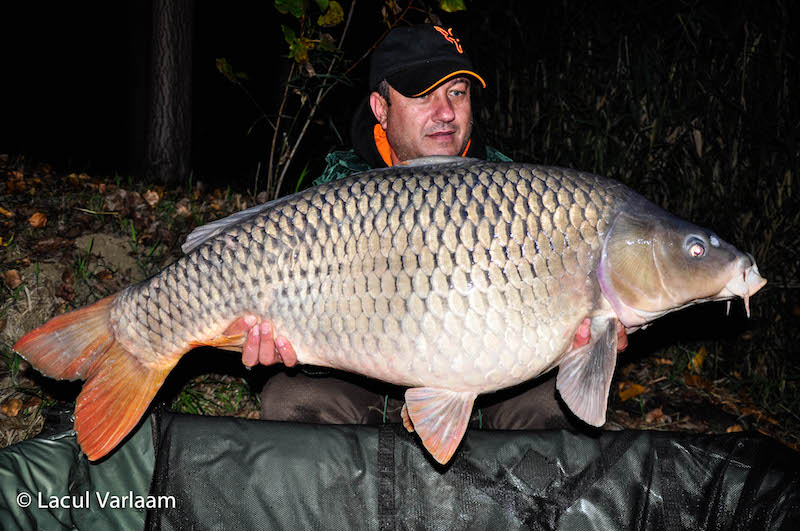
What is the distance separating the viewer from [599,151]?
9.62 feet

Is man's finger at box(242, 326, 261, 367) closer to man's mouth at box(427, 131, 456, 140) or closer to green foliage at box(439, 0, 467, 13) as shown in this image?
man's mouth at box(427, 131, 456, 140)

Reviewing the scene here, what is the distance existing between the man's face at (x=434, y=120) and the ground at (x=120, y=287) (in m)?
0.91

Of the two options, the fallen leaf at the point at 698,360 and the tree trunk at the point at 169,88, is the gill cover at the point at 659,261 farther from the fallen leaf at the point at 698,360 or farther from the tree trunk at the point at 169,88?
the tree trunk at the point at 169,88

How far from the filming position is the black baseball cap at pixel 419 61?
194cm

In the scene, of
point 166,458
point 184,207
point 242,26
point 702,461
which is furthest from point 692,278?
point 242,26

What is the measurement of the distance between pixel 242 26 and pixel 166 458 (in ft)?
39.0

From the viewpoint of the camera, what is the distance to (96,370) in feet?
4.75

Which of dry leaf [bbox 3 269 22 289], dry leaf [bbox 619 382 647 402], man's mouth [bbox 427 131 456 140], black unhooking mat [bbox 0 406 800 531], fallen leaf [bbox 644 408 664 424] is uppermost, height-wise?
man's mouth [bbox 427 131 456 140]

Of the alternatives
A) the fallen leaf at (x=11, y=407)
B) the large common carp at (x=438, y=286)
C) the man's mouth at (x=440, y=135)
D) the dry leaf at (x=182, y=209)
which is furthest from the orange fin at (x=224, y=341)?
the dry leaf at (x=182, y=209)

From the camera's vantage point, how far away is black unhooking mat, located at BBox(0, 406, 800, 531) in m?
1.51

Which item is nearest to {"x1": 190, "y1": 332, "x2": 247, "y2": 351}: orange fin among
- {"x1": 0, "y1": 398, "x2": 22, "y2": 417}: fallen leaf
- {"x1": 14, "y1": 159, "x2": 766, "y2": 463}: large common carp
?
{"x1": 14, "y1": 159, "x2": 766, "y2": 463}: large common carp

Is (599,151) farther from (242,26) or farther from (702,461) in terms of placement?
(242,26)

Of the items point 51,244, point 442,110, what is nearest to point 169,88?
point 51,244

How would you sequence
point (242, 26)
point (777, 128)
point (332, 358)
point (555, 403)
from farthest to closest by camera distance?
point (242, 26)
point (777, 128)
point (555, 403)
point (332, 358)
